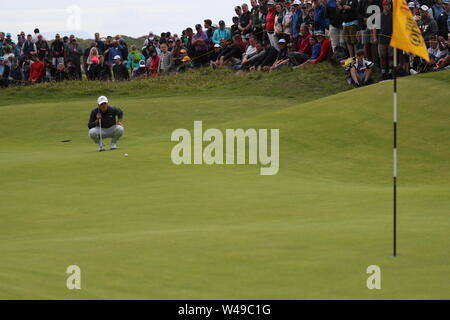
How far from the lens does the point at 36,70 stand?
43219 mm

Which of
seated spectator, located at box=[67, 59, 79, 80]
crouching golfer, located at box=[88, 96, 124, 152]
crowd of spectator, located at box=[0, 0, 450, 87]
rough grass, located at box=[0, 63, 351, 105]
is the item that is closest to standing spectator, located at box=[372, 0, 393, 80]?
crowd of spectator, located at box=[0, 0, 450, 87]

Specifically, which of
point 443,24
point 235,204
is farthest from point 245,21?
point 235,204

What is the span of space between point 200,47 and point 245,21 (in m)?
2.80

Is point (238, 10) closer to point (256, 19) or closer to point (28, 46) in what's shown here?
point (256, 19)

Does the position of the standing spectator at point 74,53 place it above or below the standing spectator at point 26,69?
above

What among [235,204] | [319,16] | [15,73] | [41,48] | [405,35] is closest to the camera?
[405,35]

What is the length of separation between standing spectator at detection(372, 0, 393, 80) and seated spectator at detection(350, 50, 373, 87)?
0.61m

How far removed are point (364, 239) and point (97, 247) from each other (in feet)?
11.7

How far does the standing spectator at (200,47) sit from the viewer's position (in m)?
41.2

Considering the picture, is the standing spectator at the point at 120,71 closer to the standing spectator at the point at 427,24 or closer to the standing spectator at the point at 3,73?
the standing spectator at the point at 3,73

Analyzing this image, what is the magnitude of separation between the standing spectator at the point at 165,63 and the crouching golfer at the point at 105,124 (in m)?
17.2

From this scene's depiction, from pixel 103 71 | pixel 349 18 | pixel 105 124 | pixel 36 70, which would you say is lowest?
pixel 105 124

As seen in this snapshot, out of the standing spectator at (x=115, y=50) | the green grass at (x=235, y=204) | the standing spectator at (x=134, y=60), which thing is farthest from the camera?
the standing spectator at (x=134, y=60)

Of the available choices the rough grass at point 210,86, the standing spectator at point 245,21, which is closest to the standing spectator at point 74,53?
the rough grass at point 210,86
